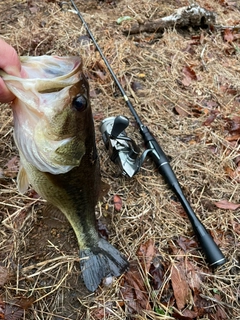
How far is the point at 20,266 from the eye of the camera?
232 cm

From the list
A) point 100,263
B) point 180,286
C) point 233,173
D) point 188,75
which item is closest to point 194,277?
point 180,286

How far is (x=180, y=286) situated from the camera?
7.88ft

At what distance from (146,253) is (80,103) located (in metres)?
1.25

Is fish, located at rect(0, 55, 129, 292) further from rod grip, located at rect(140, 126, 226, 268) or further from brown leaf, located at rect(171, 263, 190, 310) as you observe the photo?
rod grip, located at rect(140, 126, 226, 268)

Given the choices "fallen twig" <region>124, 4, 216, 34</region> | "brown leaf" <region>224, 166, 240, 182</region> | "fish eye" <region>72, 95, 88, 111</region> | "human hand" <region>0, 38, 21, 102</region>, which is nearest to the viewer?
"human hand" <region>0, 38, 21, 102</region>

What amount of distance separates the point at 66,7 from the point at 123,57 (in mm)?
1261

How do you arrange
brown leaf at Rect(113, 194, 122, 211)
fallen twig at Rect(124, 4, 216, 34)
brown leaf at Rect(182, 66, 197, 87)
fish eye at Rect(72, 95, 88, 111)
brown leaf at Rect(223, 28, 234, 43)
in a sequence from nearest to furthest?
fish eye at Rect(72, 95, 88, 111) < brown leaf at Rect(113, 194, 122, 211) < brown leaf at Rect(182, 66, 197, 87) < fallen twig at Rect(124, 4, 216, 34) < brown leaf at Rect(223, 28, 234, 43)

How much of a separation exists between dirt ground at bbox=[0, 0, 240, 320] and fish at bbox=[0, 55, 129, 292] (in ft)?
0.76

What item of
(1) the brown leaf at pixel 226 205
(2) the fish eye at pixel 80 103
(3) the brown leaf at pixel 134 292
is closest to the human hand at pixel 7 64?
(2) the fish eye at pixel 80 103

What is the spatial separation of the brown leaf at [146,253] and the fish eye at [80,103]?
3.90ft

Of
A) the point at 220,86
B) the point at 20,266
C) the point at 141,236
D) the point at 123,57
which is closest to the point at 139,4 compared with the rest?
the point at 123,57

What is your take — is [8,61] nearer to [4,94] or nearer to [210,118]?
A: [4,94]

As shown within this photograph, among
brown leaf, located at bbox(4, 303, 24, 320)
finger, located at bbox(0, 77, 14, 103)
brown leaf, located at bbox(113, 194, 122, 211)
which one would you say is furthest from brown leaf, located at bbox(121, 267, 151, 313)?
finger, located at bbox(0, 77, 14, 103)

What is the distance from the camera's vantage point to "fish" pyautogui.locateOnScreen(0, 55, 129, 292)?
1.68 m
